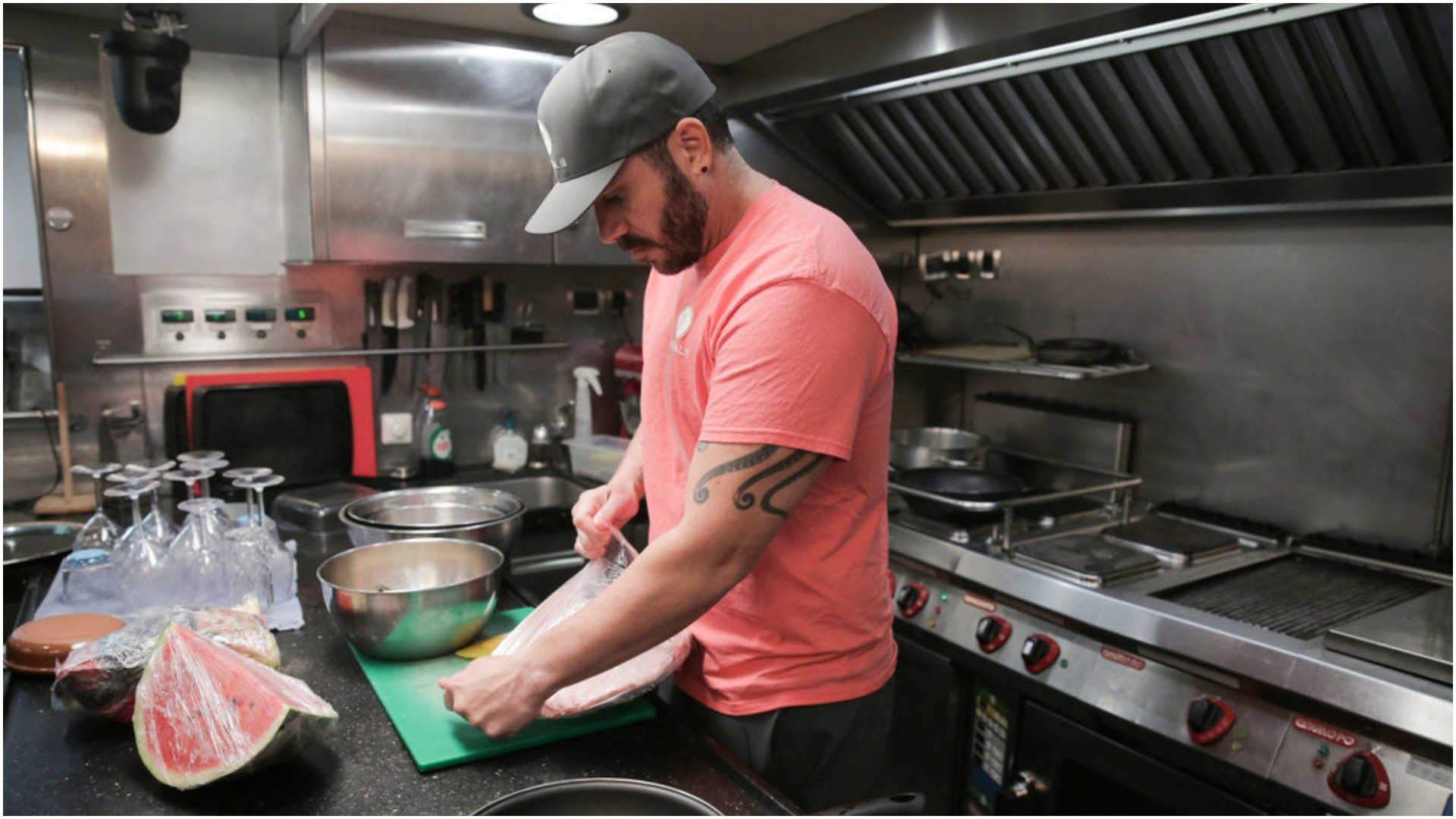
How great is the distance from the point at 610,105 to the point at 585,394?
1972 millimetres

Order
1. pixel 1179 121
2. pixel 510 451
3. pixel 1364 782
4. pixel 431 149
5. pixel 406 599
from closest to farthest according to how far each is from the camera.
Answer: pixel 406 599 → pixel 1364 782 → pixel 1179 121 → pixel 431 149 → pixel 510 451

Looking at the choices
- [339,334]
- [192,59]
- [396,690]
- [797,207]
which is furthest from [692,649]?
[192,59]

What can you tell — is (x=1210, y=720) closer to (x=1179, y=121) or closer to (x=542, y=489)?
(x=1179, y=121)

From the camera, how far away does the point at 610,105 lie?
40.8 inches

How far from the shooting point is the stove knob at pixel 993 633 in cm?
191

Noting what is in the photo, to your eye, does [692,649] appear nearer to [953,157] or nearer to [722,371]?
[722,371]

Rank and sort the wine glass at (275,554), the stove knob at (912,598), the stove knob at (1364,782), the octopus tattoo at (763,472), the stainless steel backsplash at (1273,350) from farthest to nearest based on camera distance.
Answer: the stove knob at (912,598)
the stainless steel backsplash at (1273,350)
the wine glass at (275,554)
the stove knob at (1364,782)
the octopus tattoo at (763,472)

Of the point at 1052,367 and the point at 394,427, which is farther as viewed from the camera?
the point at 394,427

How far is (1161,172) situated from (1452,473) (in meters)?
0.87

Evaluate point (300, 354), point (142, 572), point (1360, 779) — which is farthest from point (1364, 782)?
point (300, 354)

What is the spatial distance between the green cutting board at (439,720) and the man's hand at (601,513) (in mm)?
238

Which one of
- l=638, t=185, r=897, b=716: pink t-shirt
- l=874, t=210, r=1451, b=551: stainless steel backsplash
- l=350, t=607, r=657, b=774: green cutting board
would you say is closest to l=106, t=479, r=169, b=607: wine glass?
l=350, t=607, r=657, b=774: green cutting board

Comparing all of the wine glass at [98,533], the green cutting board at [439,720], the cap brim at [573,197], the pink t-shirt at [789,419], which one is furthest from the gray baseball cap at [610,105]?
the wine glass at [98,533]

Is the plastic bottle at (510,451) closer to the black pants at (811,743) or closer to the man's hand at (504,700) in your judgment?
the black pants at (811,743)
